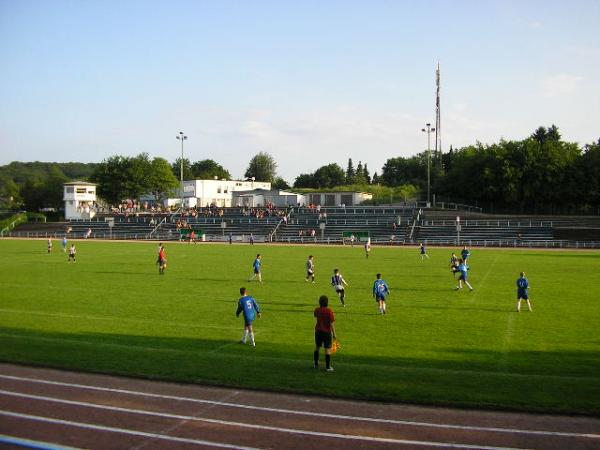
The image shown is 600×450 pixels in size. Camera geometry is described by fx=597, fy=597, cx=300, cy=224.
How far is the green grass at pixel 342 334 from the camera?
12.4m

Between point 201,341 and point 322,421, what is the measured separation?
268 inches

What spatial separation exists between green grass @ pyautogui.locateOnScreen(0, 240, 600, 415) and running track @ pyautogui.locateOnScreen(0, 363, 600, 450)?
0.65 meters

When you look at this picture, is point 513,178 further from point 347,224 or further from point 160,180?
point 160,180

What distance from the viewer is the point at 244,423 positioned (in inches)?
409

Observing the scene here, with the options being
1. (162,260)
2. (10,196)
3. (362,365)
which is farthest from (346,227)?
(10,196)

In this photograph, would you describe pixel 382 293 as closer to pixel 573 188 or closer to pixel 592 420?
pixel 592 420

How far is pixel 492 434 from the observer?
9.79 metres

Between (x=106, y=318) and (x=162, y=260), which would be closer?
(x=106, y=318)

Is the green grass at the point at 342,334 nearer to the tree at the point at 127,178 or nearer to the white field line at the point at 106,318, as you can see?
the white field line at the point at 106,318

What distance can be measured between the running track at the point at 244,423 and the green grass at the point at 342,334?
2.12ft

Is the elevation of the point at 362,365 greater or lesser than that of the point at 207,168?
lesser

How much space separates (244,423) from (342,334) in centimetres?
725

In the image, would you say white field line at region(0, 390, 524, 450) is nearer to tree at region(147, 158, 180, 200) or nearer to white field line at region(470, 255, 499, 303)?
white field line at region(470, 255, 499, 303)

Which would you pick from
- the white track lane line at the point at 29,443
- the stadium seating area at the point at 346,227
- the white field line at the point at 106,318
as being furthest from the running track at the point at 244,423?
the stadium seating area at the point at 346,227
